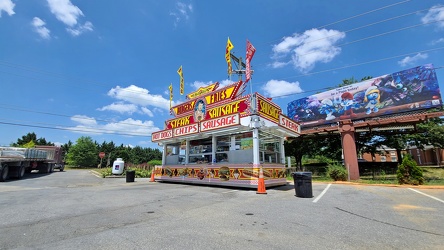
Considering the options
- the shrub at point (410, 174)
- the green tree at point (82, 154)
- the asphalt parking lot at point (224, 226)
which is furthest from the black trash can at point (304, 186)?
the green tree at point (82, 154)

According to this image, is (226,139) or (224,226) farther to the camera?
(226,139)

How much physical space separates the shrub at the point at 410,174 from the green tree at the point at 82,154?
233 ft

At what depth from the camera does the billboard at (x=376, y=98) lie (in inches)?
781

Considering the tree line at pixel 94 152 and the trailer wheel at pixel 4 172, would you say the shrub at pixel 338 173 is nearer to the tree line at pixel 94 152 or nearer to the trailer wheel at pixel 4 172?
the trailer wheel at pixel 4 172

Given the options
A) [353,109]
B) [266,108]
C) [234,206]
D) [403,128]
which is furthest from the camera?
[353,109]

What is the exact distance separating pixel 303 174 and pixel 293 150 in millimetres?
22110

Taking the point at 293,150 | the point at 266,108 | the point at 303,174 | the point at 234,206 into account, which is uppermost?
the point at 266,108

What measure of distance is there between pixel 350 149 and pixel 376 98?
6998 millimetres

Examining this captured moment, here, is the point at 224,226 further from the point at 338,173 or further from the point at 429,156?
the point at 429,156

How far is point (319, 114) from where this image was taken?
91.5 feet

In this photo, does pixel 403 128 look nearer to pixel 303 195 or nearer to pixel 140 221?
pixel 303 195

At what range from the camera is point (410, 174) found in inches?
555

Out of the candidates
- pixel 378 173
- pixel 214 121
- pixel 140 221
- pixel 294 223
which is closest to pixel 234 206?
pixel 294 223

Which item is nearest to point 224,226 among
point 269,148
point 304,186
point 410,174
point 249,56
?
point 304,186
